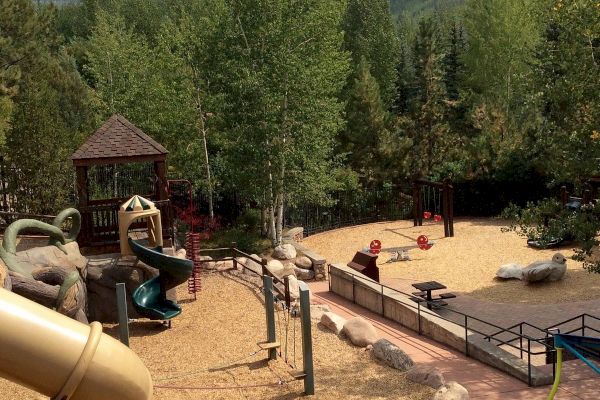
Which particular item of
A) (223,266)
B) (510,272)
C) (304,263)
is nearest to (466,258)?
(510,272)

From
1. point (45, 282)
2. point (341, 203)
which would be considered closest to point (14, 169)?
point (45, 282)

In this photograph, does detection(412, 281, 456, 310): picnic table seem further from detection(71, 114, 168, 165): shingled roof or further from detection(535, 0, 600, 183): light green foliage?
detection(71, 114, 168, 165): shingled roof

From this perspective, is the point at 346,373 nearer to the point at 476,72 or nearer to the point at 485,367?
the point at 485,367

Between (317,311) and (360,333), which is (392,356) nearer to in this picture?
(360,333)

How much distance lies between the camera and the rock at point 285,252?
889 inches

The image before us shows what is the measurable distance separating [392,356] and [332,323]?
2350 mm

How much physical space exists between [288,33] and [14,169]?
10200 mm

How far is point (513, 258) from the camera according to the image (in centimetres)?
2203

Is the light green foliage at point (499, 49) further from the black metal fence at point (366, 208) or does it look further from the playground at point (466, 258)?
the playground at point (466, 258)

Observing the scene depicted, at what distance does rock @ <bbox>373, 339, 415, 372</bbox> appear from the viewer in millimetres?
11472

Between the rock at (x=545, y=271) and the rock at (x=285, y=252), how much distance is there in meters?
7.30

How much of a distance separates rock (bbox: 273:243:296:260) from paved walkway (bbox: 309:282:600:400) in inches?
288

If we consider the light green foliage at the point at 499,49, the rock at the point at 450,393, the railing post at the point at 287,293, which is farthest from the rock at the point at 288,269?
the light green foliage at the point at 499,49

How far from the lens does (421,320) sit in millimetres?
15078
